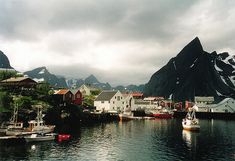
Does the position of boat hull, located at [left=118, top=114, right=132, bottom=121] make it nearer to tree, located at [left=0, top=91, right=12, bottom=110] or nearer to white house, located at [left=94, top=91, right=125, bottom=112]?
white house, located at [left=94, top=91, right=125, bottom=112]

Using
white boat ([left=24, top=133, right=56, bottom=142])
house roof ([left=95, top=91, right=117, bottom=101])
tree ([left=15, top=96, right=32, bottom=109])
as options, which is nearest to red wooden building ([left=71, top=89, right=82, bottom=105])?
house roof ([left=95, top=91, right=117, bottom=101])

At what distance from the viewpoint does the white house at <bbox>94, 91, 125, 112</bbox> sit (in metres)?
159

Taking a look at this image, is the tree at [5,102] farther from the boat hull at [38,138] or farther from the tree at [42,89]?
the boat hull at [38,138]

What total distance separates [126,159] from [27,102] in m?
58.3

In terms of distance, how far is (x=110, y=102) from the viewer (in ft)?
522

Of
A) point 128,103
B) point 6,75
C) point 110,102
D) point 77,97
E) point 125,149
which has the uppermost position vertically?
point 6,75

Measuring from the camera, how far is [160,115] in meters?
160

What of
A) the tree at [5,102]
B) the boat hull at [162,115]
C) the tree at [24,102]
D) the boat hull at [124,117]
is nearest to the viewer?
the tree at [5,102]

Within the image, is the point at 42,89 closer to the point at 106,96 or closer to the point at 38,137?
the point at 106,96

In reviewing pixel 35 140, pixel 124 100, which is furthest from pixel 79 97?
pixel 35 140

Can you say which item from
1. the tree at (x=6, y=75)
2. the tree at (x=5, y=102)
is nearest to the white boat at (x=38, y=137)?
the tree at (x=5, y=102)

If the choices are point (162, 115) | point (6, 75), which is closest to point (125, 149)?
point (6, 75)

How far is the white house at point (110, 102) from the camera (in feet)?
521

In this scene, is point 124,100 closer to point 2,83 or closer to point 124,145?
point 2,83
